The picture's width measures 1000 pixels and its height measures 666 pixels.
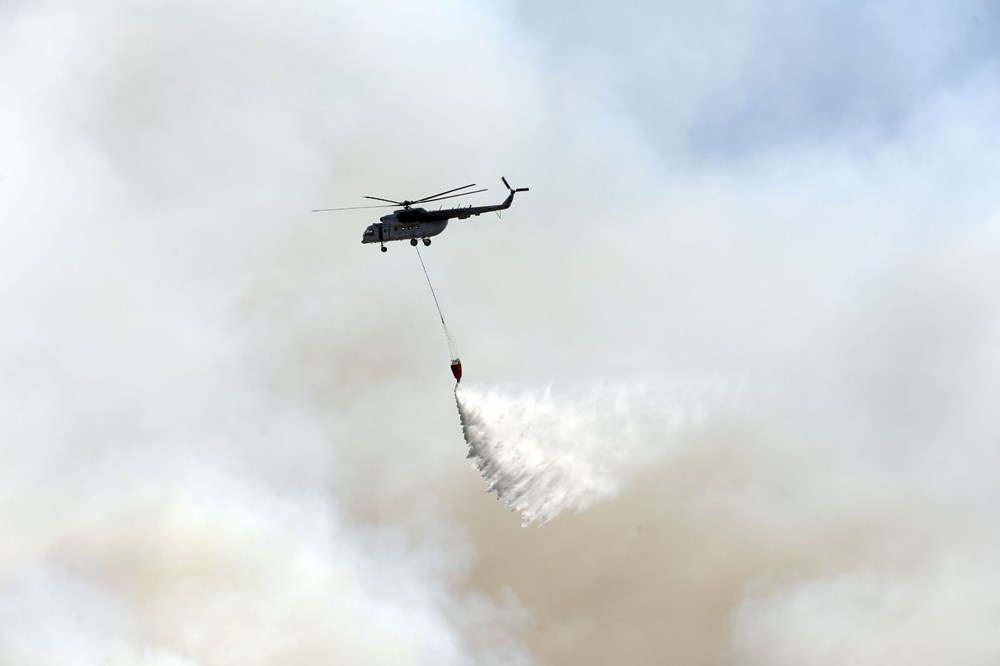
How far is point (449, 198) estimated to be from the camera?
482 feet

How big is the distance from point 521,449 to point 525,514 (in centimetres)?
894

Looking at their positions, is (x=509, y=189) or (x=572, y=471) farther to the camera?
(x=572, y=471)

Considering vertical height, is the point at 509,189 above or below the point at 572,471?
above

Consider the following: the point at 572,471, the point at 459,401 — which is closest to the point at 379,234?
the point at 459,401

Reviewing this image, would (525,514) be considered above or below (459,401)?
below

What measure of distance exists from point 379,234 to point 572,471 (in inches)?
1173

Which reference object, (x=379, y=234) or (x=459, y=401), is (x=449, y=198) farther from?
(x=459, y=401)

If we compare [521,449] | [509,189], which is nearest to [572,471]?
[521,449]

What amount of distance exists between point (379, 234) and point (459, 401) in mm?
17559

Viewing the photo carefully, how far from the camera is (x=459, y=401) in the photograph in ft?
510

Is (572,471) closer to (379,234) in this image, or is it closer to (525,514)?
(525,514)

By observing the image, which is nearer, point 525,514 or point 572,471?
point 525,514

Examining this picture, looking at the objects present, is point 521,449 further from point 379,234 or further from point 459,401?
point 379,234

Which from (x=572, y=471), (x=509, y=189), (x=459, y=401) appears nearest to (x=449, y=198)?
(x=509, y=189)
